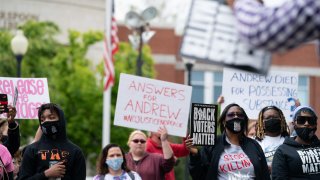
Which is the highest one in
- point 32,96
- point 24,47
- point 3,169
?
point 24,47

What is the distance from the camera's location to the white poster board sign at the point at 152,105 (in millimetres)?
10164

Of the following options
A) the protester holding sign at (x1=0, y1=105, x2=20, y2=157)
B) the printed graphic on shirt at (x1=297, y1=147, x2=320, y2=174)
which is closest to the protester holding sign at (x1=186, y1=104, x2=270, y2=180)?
the printed graphic on shirt at (x1=297, y1=147, x2=320, y2=174)

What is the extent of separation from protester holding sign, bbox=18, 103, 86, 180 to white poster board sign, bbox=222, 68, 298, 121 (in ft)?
8.08

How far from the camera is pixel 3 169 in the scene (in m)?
9.20


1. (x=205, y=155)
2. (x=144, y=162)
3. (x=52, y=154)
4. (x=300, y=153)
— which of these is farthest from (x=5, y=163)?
(x=300, y=153)

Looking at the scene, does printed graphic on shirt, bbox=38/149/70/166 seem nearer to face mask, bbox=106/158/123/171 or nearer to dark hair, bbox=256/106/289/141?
face mask, bbox=106/158/123/171

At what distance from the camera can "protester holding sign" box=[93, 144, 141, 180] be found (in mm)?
9711

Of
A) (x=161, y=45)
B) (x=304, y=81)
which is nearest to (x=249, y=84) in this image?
(x=161, y=45)

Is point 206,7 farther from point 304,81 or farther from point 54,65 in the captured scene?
point 304,81

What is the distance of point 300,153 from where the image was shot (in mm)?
9352

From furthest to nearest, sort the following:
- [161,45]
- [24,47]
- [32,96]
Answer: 1. [161,45]
2. [24,47]
3. [32,96]

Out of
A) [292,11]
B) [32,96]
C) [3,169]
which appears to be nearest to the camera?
[292,11]

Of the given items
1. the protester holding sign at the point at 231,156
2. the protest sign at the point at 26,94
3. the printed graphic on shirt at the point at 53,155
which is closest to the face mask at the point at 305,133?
the protester holding sign at the point at 231,156

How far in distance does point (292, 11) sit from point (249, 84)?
7.71 meters
